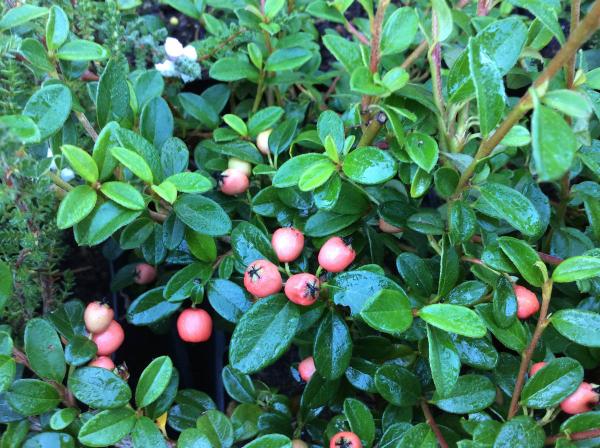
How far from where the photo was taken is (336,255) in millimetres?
863

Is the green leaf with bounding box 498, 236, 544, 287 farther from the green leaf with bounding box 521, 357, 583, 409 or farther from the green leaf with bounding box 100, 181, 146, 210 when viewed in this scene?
the green leaf with bounding box 100, 181, 146, 210

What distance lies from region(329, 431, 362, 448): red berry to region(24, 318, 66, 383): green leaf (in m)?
0.42

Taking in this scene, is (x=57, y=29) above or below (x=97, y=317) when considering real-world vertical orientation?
above

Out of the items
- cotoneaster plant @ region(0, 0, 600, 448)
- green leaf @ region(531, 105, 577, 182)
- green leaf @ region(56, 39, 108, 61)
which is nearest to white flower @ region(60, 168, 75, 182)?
cotoneaster plant @ region(0, 0, 600, 448)

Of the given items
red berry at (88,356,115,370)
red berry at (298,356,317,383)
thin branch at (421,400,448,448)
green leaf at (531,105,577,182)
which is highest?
green leaf at (531,105,577,182)

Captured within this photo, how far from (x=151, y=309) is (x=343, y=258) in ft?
1.13

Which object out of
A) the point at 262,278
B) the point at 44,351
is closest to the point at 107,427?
the point at 44,351

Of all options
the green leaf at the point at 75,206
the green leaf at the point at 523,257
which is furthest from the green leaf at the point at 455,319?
the green leaf at the point at 75,206

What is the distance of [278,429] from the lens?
0.96 meters

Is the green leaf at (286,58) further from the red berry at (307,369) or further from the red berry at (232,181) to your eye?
the red berry at (307,369)

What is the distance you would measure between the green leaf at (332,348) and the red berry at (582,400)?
324 mm

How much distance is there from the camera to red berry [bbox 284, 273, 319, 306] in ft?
2.66

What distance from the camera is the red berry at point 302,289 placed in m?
0.81

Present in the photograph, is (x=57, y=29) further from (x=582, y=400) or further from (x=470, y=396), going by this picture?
(x=582, y=400)
